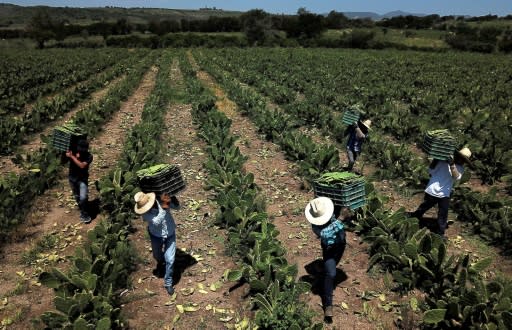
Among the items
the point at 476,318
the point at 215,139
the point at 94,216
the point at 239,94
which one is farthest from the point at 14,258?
the point at 239,94

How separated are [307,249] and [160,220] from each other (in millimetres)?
2666

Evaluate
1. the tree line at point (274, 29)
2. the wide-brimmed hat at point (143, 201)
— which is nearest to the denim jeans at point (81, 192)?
the wide-brimmed hat at point (143, 201)

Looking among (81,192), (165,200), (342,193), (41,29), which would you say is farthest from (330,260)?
(41,29)

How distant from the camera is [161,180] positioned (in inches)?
212

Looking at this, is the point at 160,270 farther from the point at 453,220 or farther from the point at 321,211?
the point at 453,220

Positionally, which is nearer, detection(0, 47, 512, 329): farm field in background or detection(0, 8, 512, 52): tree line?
detection(0, 47, 512, 329): farm field in background

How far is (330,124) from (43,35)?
212 feet

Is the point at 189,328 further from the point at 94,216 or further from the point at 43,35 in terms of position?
the point at 43,35

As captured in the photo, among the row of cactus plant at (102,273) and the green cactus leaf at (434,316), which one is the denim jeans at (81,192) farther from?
the green cactus leaf at (434,316)

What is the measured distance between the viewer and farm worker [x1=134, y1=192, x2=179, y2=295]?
17.0ft

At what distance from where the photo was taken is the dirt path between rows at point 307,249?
5.19 metres

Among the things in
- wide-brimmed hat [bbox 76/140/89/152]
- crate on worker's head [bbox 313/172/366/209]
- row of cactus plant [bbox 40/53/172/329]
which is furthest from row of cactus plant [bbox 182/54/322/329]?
wide-brimmed hat [bbox 76/140/89/152]

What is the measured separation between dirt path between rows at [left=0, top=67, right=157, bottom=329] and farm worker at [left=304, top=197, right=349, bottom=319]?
376cm

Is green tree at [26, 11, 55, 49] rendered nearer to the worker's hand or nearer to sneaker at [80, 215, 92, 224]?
sneaker at [80, 215, 92, 224]
